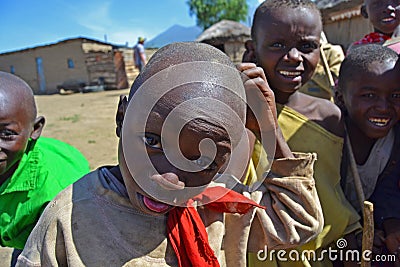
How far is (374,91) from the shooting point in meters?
1.52

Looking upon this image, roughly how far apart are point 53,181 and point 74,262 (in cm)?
79

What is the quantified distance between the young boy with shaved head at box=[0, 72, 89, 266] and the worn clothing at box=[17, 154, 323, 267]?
589mm

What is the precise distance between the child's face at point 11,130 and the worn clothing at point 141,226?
572mm

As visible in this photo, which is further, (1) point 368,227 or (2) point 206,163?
(1) point 368,227

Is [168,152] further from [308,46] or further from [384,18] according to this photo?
[384,18]

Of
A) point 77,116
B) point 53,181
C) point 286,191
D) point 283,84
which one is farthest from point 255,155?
point 77,116

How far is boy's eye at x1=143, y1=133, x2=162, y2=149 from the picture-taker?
834 millimetres

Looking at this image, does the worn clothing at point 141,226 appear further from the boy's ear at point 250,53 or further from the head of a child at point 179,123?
the boy's ear at point 250,53

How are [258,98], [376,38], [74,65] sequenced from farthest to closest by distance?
[74,65] < [376,38] < [258,98]

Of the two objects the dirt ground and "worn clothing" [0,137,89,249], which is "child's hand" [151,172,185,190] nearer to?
"worn clothing" [0,137,89,249]

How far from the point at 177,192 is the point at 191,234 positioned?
207 mm

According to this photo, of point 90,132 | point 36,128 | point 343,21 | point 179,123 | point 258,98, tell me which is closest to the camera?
point 179,123

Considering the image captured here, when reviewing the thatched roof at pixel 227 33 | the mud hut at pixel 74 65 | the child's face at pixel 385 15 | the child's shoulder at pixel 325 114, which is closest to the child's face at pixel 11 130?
the child's shoulder at pixel 325 114

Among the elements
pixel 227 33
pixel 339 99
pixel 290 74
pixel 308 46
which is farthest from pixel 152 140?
pixel 227 33
